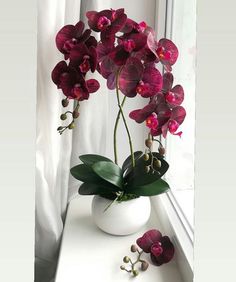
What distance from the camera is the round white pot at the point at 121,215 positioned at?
124 centimetres

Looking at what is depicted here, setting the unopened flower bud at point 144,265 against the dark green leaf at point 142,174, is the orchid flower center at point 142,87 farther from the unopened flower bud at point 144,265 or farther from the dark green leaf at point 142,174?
the unopened flower bud at point 144,265

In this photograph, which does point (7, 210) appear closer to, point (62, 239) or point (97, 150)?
point (62, 239)

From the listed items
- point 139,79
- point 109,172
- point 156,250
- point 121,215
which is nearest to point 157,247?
point 156,250

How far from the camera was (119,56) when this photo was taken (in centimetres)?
111

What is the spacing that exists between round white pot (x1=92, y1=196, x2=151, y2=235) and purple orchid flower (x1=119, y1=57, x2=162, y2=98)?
323mm

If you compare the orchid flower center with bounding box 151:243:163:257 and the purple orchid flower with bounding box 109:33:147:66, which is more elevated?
the purple orchid flower with bounding box 109:33:147:66

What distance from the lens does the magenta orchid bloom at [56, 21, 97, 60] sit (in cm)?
119

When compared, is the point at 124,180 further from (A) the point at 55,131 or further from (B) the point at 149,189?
(A) the point at 55,131

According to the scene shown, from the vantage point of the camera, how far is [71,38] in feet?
3.97

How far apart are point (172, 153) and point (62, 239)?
596 mm

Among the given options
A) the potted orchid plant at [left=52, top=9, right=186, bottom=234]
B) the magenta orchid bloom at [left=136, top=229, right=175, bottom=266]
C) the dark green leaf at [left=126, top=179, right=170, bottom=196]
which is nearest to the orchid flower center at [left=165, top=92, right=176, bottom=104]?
the potted orchid plant at [left=52, top=9, right=186, bottom=234]

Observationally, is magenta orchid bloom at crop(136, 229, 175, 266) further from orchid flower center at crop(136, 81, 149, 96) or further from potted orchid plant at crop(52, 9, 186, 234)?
orchid flower center at crop(136, 81, 149, 96)

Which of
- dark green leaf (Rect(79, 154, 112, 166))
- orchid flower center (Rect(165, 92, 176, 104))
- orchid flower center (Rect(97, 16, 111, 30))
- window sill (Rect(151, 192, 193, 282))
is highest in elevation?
orchid flower center (Rect(97, 16, 111, 30))

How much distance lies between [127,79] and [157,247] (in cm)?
46
